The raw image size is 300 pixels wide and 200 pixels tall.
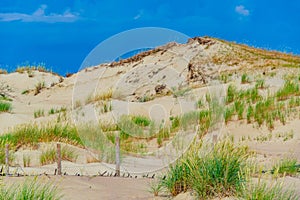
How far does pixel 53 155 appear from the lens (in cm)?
1267

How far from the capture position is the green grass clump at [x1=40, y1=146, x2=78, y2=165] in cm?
1255

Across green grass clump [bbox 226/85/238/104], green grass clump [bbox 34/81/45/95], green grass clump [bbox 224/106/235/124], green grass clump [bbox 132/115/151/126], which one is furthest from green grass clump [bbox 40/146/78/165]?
green grass clump [bbox 34/81/45/95]

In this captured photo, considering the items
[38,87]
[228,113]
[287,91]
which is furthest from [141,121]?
[38,87]

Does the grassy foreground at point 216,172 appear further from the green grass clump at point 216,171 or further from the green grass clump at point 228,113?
the green grass clump at point 228,113

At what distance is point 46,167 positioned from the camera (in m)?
11.9

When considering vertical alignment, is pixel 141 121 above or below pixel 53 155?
above

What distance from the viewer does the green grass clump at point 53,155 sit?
494 inches

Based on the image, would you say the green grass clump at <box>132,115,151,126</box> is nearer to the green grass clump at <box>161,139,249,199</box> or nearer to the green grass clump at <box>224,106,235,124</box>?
the green grass clump at <box>224,106,235,124</box>

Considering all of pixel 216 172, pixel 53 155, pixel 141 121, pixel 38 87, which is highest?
pixel 38 87

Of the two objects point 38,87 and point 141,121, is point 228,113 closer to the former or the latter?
point 141,121

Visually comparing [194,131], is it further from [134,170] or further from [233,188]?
[233,188]

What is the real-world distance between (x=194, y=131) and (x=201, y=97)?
14.6 ft

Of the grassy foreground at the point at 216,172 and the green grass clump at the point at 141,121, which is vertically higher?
the green grass clump at the point at 141,121

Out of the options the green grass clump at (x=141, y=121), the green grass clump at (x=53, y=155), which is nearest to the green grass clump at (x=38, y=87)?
the green grass clump at (x=141, y=121)
